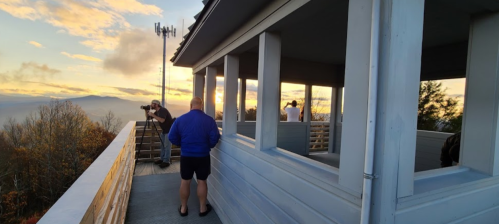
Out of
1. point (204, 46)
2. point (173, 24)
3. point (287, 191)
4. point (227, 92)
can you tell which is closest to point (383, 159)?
point (287, 191)

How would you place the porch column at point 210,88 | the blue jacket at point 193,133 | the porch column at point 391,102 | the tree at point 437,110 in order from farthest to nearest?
the tree at point 437,110, the porch column at point 210,88, the blue jacket at point 193,133, the porch column at point 391,102

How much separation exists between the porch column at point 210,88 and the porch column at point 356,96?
9.97 feet

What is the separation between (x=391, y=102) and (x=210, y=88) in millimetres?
3310

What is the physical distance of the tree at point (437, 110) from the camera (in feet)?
15.1

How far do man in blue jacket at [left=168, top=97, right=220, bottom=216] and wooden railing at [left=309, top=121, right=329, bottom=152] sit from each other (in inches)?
181

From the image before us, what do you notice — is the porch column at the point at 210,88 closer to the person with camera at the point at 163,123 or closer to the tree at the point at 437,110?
the person with camera at the point at 163,123

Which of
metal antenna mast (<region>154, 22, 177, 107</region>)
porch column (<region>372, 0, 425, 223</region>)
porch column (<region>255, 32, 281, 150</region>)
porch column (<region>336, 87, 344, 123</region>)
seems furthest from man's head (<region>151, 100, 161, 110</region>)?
metal antenna mast (<region>154, 22, 177, 107</region>)

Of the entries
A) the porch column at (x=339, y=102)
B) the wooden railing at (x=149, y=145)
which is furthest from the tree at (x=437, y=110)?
the wooden railing at (x=149, y=145)

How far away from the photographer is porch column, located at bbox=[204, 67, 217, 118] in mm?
3995

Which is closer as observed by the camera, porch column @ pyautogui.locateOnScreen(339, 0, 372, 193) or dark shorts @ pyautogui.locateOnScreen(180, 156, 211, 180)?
porch column @ pyautogui.locateOnScreen(339, 0, 372, 193)

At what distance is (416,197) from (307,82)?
499 centimetres

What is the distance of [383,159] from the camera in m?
1.00

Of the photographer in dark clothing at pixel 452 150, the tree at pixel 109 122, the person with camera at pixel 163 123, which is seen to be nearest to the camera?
the photographer in dark clothing at pixel 452 150

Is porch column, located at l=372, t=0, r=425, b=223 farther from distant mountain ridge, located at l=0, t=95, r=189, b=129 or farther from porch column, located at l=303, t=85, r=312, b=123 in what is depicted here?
distant mountain ridge, located at l=0, t=95, r=189, b=129
